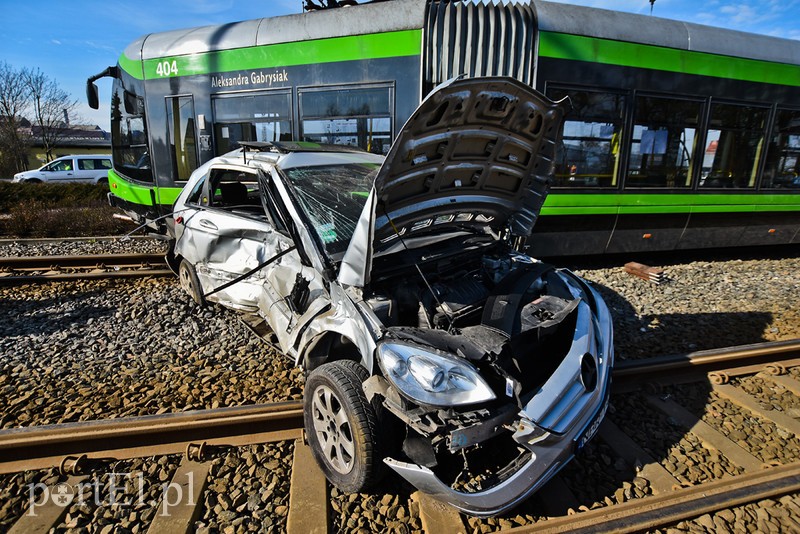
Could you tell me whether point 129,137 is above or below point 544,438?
above

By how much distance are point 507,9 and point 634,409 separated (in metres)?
5.23

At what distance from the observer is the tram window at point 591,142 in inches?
251

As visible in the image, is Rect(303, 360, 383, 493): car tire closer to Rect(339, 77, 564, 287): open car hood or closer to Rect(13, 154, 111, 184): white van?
Rect(339, 77, 564, 287): open car hood

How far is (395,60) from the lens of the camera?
591cm

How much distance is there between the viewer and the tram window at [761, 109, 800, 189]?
7.44 m

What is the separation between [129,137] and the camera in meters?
7.74

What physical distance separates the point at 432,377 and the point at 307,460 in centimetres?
116

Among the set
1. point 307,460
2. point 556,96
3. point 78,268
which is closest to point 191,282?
point 307,460

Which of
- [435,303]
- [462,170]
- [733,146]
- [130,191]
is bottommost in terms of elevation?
[435,303]

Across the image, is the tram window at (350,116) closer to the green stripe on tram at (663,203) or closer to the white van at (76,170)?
the green stripe on tram at (663,203)

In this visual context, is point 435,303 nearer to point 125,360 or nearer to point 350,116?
point 125,360

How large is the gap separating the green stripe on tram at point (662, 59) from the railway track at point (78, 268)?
646cm

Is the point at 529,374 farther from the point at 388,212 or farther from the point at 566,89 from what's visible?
the point at 566,89

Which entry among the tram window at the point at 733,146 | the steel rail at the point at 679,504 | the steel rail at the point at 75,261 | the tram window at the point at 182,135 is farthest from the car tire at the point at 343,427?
the tram window at the point at 733,146
